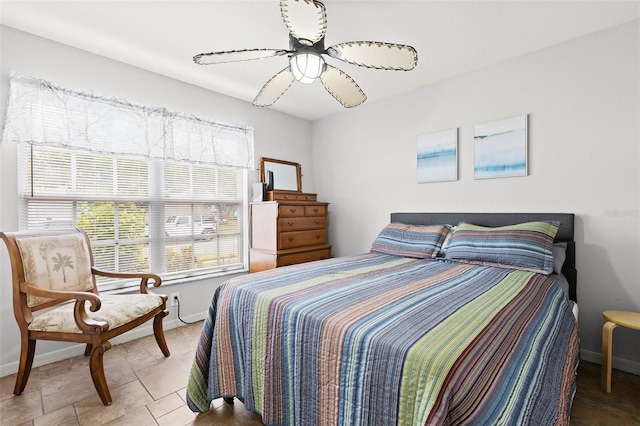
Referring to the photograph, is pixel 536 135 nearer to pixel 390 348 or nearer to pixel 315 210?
pixel 315 210

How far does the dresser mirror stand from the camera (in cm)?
372

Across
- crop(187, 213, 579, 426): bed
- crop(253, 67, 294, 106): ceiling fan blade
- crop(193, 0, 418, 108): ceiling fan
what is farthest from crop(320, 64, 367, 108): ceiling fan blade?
crop(187, 213, 579, 426): bed

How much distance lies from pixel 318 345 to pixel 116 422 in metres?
1.35

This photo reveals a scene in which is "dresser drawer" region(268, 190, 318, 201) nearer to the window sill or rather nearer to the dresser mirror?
the dresser mirror

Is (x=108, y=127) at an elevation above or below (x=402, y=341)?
above

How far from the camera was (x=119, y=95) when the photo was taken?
8.77ft

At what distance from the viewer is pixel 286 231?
3.37 metres

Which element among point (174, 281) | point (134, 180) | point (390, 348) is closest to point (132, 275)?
point (174, 281)

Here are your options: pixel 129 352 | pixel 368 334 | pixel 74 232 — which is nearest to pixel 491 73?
pixel 368 334

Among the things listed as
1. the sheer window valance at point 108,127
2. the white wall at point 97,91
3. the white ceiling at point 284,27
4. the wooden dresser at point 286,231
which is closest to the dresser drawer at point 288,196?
the wooden dresser at point 286,231

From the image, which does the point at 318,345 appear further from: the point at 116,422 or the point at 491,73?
the point at 491,73

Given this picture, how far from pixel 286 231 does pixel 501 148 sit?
227 centimetres

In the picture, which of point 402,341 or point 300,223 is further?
point 300,223

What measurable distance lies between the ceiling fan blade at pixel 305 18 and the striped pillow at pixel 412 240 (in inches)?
73.7
